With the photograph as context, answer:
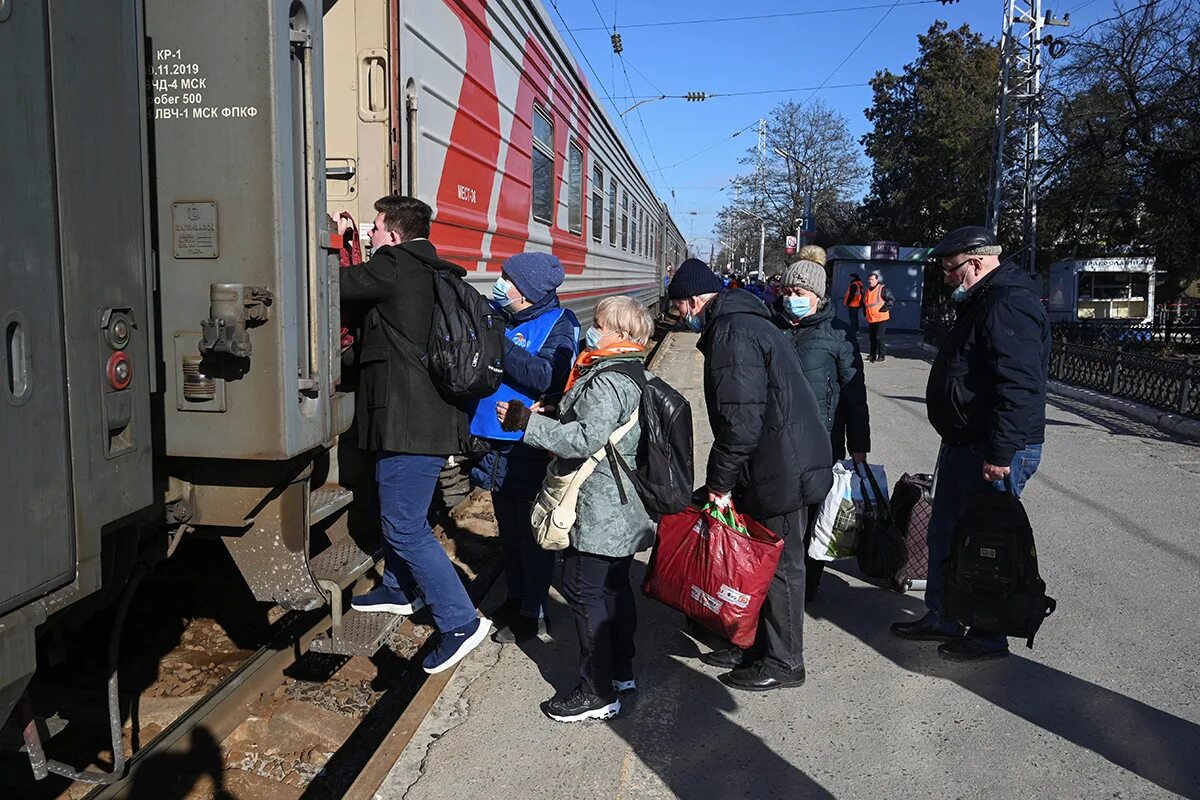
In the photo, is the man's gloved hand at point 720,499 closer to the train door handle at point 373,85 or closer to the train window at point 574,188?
the train door handle at point 373,85

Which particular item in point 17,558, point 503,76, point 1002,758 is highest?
point 503,76

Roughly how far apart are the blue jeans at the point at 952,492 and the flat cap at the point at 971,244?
0.81m

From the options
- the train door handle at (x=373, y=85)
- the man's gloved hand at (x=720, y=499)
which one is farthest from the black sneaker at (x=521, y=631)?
the train door handle at (x=373, y=85)

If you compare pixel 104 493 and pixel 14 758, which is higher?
pixel 104 493

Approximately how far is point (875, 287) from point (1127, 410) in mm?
5109

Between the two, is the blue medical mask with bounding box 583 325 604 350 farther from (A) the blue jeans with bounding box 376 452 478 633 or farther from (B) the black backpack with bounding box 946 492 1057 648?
(B) the black backpack with bounding box 946 492 1057 648

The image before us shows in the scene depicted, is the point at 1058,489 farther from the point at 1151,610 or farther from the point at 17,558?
the point at 17,558

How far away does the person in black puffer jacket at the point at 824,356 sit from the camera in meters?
4.31

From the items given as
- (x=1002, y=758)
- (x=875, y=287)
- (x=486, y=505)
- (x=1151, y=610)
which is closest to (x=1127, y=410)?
Result: (x=875, y=287)

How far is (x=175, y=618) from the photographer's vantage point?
4473 millimetres

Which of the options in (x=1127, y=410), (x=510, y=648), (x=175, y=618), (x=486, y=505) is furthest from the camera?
(x=1127, y=410)

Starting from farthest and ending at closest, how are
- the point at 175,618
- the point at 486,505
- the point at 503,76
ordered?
the point at 486,505
the point at 503,76
the point at 175,618

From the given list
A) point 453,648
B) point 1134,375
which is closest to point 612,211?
point 1134,375

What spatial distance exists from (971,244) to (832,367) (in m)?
0.87
